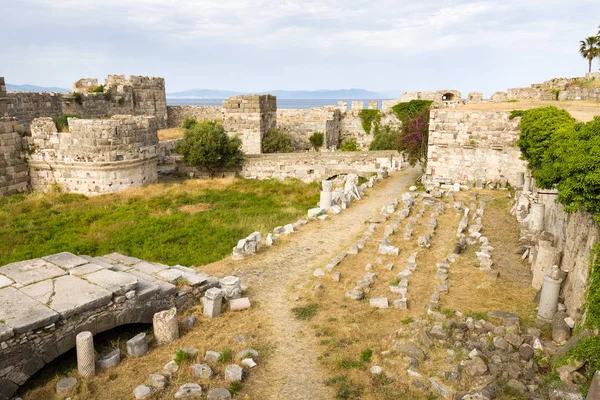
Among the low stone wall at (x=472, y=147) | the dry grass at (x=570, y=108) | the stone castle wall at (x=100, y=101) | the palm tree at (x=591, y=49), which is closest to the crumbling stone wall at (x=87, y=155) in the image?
the stone castle wall at (x=100, y=101)

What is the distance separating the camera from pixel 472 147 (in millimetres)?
15867

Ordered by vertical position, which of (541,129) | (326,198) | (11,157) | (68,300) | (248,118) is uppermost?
(248,118)

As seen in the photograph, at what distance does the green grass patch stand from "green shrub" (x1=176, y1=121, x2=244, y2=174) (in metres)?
12.9

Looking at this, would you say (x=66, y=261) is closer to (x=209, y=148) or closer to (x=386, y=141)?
(x=209, y=148)

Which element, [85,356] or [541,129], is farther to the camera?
[541,129]

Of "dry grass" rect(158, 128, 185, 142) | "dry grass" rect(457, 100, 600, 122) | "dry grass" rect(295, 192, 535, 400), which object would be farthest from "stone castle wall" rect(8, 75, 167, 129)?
"dry grass" rect(457, 100, 600, 122)

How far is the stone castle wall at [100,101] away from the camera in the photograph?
21.3m

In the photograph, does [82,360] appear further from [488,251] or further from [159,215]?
[159,215]

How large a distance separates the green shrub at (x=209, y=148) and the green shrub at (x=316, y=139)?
7901 mm

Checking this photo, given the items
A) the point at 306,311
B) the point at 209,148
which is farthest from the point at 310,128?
the point at 306,311

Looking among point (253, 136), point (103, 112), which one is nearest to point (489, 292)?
point (253, 136)

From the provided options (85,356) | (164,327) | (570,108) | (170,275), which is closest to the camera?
(85,356)

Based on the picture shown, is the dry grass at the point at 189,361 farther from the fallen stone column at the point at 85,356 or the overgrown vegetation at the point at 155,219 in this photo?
the overgrown vegetation at the point at 155,219

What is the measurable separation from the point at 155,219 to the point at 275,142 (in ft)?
35.6
